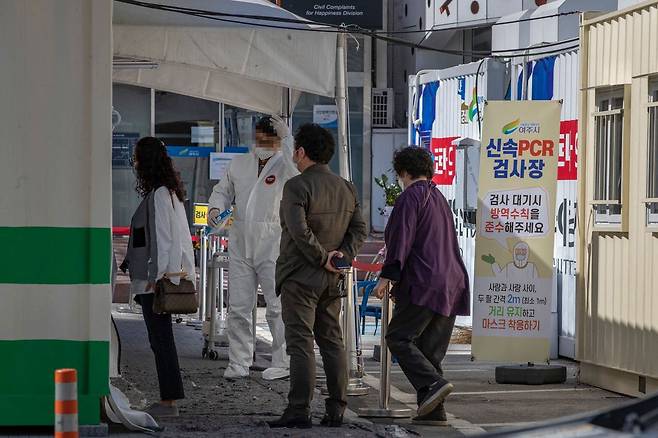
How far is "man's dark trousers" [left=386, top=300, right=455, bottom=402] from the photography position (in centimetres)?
916

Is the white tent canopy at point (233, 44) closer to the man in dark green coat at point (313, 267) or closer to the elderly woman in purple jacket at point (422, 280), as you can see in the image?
the elderly woman in purple jacket at point (422, 280)

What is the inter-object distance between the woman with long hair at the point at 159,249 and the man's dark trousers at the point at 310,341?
0.77 metres

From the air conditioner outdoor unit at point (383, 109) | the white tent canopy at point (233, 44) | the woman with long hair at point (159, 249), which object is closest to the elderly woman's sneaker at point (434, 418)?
the woman with long hair at point (159, 249)

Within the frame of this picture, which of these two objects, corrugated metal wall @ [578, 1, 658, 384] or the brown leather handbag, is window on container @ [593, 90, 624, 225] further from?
the brown leather handbag

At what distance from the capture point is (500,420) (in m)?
9.76

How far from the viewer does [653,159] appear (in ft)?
35.8

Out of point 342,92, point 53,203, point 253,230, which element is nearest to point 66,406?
point 53,203

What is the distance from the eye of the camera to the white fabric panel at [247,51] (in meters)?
11.4

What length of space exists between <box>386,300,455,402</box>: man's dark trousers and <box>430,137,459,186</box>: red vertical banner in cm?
738

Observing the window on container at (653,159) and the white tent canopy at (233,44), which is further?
the white tent canopy at (233,44)

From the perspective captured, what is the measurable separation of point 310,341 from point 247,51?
11.7 ft

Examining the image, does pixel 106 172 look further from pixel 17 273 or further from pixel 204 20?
pixel 204 20

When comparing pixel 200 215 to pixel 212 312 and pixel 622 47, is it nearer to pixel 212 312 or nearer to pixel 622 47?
pixel 212 312

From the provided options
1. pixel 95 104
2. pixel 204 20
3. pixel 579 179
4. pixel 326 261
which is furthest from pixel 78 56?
pixel 579 179
